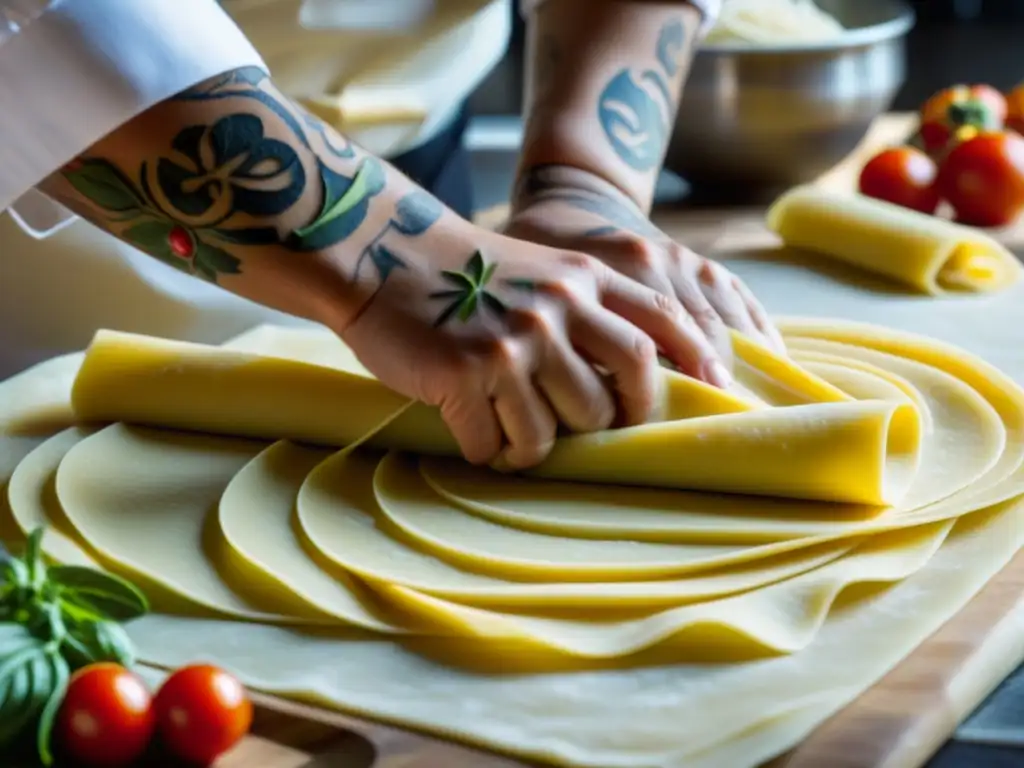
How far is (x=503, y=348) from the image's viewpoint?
4.49 feet

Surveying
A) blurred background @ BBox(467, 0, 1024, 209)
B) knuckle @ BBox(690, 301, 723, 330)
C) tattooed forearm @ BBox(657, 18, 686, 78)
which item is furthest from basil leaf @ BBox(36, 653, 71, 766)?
blurred background @ BBox(467, 0, 1024, 209)

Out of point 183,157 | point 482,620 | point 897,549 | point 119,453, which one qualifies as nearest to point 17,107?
point 183,157

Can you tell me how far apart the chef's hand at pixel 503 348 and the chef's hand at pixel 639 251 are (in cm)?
15

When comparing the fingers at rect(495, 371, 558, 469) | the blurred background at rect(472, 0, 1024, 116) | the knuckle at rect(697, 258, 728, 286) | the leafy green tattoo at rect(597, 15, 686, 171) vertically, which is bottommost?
the blurred background at rect(472, 0, 1024, 116)

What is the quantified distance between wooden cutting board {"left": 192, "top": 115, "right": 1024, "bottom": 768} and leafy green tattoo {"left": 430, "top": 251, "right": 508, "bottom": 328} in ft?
1.48

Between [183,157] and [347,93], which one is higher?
[183,157]

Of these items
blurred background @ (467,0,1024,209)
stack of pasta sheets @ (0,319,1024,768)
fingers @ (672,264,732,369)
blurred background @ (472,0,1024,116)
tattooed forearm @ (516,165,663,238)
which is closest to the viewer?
stack of pasta sheets @ (0,319,1024,768)

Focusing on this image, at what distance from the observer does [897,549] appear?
50.7 inches

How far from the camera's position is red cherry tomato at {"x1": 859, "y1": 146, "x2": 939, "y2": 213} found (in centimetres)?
252

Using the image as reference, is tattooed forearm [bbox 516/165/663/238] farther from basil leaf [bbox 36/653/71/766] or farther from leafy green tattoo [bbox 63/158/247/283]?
basil leaf [bbox 36/653/71/766]

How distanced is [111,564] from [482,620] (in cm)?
37

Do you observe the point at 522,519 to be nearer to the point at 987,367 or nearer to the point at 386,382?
the point at 386,382

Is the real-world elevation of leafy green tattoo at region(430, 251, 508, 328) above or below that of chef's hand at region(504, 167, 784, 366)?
above

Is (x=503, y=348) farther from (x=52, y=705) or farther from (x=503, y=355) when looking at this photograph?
(x=52, y=705)
